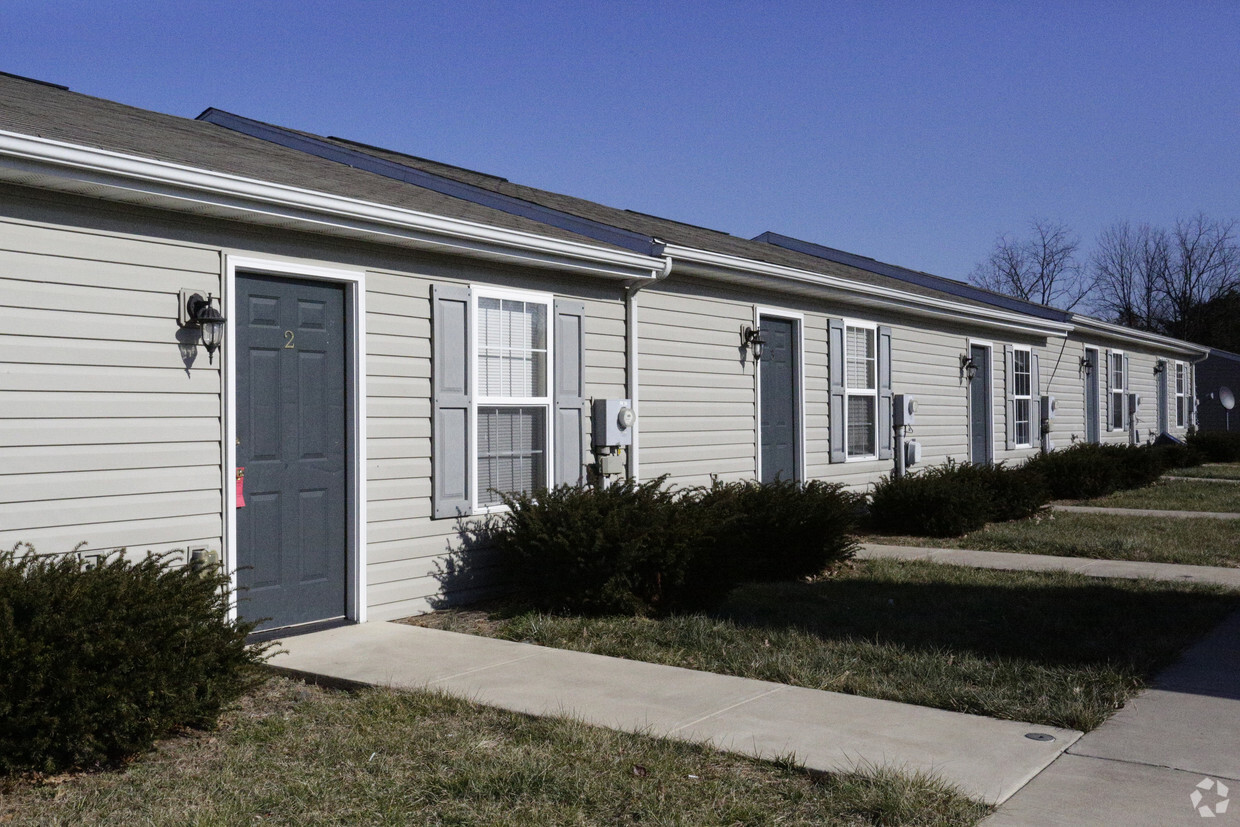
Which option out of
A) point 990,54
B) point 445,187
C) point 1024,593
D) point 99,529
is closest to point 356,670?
point 99,529

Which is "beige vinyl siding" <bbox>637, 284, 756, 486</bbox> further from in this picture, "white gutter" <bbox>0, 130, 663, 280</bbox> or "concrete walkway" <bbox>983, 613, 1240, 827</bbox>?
"concrete walkway" <bbox>983, 613, 1240, 827</bbox>

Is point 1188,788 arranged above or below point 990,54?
below

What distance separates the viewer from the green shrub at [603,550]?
684cm

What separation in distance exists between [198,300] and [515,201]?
13.1ft

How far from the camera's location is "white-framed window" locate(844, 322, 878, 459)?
39.1ft

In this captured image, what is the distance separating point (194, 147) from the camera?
6918 mm

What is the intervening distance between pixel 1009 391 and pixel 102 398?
1354 centimetres

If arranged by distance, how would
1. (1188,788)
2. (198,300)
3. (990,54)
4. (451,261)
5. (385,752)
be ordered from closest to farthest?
(1188,788) → (385,752) → (198,300) → (451,261) → (990,54)

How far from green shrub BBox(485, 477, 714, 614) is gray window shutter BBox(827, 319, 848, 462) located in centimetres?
466

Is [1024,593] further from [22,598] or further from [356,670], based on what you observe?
[22,598]

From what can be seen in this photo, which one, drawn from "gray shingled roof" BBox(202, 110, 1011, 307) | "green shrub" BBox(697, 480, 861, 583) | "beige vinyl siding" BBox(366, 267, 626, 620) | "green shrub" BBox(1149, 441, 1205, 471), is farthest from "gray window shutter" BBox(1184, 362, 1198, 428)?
"beige vinyl siding" BBox(366, 267, 626, 620)

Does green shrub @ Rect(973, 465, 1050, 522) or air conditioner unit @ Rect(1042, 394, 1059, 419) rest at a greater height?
air conditioner unit @ Rect(1042, 394, 1059, 419)

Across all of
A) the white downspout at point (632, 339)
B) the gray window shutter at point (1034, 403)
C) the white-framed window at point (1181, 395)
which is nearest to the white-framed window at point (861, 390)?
the white downspout at point (632, 339)

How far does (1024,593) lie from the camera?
299 inches
